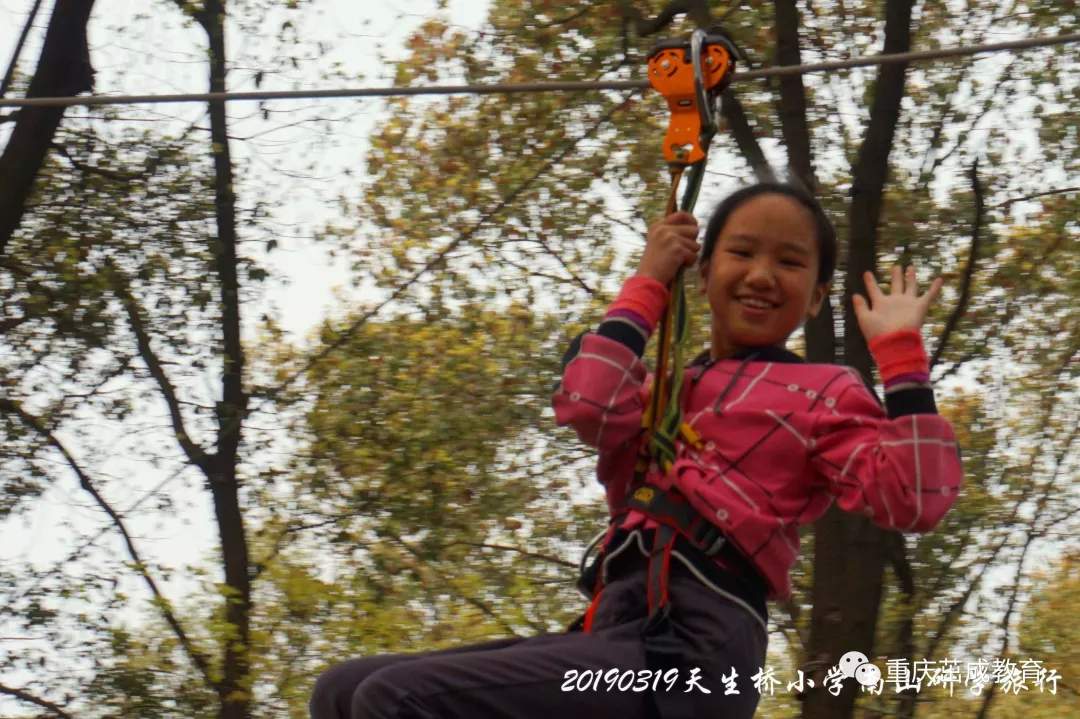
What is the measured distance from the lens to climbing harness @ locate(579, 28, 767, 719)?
1.79 metres

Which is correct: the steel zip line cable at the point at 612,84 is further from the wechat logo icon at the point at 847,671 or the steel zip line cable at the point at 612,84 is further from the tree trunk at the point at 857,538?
the wechat logo icon at the point at 847,671

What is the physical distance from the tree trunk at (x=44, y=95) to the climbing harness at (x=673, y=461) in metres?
2.64

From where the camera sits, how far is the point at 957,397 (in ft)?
17.3

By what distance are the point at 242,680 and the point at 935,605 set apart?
242 centimetres

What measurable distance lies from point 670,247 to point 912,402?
0.37 m

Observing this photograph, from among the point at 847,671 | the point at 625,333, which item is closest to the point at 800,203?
the point at 625,333

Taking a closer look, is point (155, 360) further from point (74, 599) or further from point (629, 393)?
point (629, 393)

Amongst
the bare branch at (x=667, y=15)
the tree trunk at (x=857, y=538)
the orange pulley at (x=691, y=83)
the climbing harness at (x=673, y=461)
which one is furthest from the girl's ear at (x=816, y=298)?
the bare branch at (x=667, y=15)

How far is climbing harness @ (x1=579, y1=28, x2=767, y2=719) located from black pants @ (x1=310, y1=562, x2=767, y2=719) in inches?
0.7

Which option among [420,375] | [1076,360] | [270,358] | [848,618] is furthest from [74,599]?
[1076,360]

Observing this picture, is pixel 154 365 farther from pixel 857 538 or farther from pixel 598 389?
pixel 598 389

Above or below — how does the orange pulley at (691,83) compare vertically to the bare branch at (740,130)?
below

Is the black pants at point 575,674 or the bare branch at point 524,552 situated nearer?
the black pants at point 575,674

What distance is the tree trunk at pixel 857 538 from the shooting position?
364 cm
